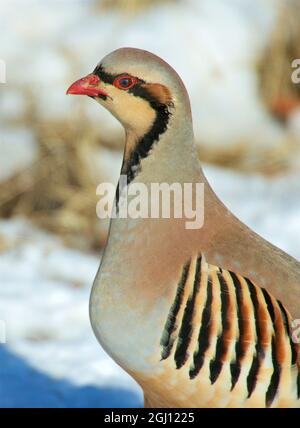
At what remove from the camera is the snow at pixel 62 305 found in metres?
4.58

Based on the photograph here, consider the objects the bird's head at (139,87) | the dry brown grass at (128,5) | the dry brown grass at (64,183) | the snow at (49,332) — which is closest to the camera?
the bird's head at (139,87)

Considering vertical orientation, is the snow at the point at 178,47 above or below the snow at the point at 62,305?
above

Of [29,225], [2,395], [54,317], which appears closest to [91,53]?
[29,225]

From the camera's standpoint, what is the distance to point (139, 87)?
3.05 metres

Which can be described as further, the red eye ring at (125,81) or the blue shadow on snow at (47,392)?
the blue shadow on snow at (47,392)

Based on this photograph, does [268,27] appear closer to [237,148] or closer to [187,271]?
[237,148]

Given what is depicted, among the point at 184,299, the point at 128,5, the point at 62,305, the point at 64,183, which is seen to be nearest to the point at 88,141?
the point at 64,183

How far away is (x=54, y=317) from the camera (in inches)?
206

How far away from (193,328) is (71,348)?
1.93 m

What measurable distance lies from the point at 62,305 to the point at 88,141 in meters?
1.66

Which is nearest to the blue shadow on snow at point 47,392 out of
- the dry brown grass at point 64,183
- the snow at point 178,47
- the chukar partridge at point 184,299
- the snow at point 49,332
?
the snow at point 49,332

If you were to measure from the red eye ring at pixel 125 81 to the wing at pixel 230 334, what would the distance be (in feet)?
1.98

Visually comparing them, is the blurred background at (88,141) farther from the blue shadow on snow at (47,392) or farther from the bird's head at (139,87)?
the bird's head at (139,87)

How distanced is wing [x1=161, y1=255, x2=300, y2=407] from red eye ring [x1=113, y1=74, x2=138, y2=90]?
603 millimetres
